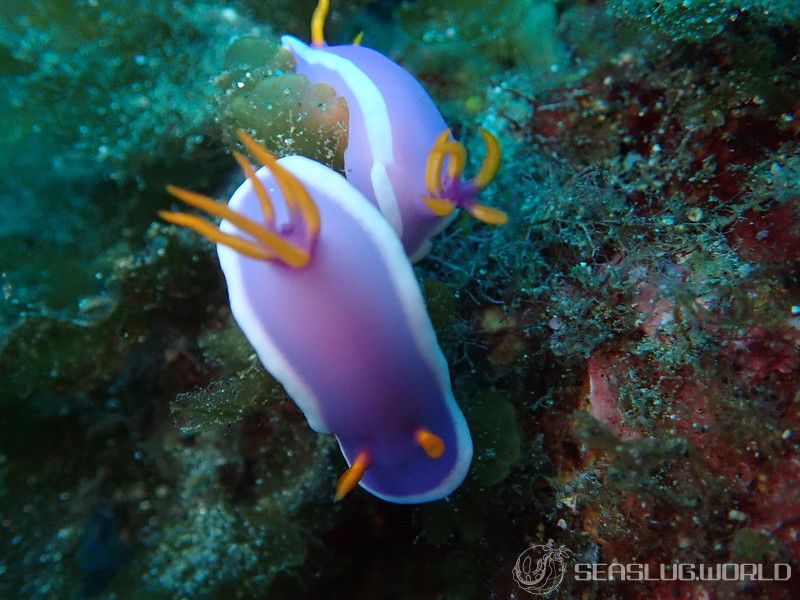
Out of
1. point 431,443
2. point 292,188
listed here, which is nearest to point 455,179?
point 292,188

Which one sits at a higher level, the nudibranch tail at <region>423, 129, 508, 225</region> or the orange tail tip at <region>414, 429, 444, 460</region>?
the nudibranch tail at <region>423, 129, 508, 225</region>

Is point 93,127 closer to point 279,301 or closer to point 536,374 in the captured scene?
point 279,301

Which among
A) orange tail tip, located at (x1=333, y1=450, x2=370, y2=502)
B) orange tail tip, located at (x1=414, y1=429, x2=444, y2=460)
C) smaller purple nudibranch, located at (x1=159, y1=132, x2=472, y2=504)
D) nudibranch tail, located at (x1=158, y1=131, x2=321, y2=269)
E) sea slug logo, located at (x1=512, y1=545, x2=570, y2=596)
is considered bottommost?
sea slug logo, located at (x1=512, y1=545, x2=570, y2=596)

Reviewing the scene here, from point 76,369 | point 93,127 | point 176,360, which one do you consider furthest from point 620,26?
point 76,369

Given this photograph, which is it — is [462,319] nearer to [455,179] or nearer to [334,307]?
[455,179]

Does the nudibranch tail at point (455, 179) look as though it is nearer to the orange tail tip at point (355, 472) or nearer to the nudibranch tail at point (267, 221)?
the nudibranch tail at point (267, 221)

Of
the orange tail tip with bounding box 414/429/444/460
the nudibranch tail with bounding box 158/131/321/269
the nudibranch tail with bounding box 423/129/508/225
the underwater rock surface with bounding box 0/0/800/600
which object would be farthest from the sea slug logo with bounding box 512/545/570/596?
the nudibranch tail with bounding box 158/131/321/269

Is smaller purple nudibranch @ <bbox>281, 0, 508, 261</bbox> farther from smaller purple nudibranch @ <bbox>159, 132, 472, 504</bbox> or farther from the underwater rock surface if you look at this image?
smaller purple nudibranch @ <bbox>159, 132, 472, 504</bbox>
